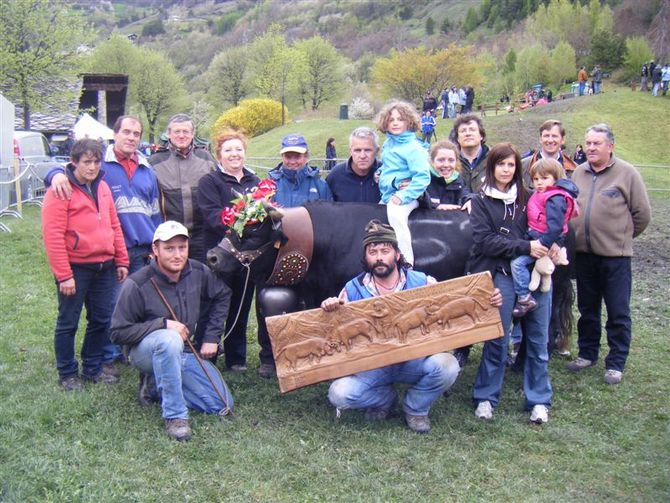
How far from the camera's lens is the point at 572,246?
16.7 ft

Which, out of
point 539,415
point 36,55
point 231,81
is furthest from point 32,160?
point 231,81

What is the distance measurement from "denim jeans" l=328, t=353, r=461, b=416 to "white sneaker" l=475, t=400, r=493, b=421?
14.8 inches

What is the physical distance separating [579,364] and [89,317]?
3955 mm

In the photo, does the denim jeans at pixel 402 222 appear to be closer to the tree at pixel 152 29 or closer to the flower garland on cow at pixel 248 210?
the flower garland on cow at pixel 248 210

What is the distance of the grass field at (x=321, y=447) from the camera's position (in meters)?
3.46

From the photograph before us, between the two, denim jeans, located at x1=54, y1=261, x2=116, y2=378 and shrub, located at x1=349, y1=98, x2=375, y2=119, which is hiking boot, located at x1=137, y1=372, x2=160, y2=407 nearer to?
denim jeans, located at x1=54, y1=261, x2=116, y2=378

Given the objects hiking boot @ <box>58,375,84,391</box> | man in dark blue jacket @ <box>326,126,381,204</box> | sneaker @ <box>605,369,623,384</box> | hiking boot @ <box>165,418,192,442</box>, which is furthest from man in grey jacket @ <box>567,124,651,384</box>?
hiking boot @ <box>58,375,84,391</box>

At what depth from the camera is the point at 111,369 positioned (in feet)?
16.5

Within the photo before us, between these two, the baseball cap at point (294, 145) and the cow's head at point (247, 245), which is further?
the baseball cap at point (294, 145)

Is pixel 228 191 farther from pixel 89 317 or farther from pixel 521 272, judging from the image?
pixel 521 272

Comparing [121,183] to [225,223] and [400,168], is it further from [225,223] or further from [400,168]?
[400,168]

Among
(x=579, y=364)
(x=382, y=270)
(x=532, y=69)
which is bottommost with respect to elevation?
(x=579, y=364)

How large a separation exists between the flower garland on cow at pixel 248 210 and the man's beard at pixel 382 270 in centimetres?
81

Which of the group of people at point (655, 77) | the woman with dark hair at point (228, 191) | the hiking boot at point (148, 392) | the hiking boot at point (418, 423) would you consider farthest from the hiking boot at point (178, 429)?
the group of people at point (655, 77)
